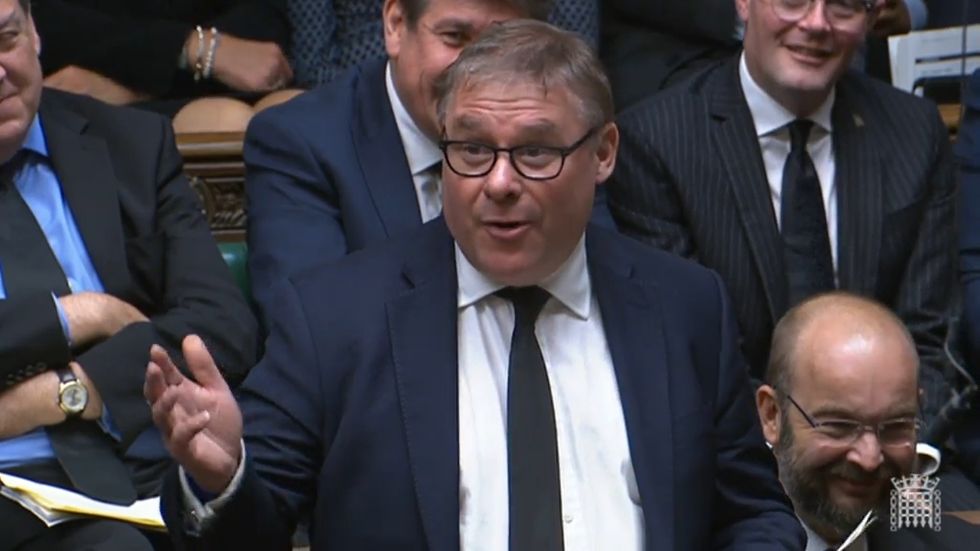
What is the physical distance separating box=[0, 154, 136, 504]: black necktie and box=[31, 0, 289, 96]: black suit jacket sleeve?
829 mm

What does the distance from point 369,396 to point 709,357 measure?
0.41m

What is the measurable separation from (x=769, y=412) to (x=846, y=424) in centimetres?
13

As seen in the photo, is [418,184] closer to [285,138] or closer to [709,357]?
[285,138]

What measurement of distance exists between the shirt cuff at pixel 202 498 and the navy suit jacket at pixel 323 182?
28.8 inches

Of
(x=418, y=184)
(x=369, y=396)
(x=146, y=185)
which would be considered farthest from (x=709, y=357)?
(x=146, y=185)

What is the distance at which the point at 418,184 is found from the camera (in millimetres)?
2754

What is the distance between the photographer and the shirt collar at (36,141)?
2.63 m

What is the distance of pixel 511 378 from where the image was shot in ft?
7.02

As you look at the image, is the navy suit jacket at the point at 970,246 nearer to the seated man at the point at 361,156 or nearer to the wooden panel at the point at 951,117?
the wooden panel at the point at 951,117

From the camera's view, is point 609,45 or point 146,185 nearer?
point 146,185

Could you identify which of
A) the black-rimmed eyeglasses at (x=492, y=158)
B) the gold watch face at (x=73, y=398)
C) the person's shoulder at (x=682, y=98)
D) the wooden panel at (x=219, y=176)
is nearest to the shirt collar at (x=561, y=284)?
the black-rimmed eyeglasses at (x=492, y=158)

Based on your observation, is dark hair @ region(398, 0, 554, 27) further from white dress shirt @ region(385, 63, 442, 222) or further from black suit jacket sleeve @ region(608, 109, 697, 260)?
black suit jacket sleeve @ region(608, 109, 697, 260)

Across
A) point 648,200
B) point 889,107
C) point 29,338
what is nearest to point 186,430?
point 29,338

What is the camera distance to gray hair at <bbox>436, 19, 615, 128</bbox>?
2.13 meters
